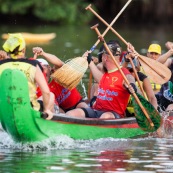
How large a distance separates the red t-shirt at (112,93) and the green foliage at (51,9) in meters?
31.2

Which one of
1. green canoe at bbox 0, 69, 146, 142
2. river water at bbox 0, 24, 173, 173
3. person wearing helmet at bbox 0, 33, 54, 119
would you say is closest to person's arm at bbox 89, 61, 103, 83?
green canoe at bbox 0, 69, 146, 142

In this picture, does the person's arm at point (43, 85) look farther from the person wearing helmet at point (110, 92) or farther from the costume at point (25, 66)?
the person wearing helmet at point (110, 92)

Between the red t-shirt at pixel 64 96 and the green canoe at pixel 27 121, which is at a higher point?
the red t-shirt at pixel 64 96

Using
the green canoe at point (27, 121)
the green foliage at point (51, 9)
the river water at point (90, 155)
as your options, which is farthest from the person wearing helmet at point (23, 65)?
the green foliage at point (51, 9)

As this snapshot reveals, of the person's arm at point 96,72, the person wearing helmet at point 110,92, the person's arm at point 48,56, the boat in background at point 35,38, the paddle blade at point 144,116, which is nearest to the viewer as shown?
the person's arm at point 48,56

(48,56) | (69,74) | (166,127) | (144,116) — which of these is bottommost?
(166,127)

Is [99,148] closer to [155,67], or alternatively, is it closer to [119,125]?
[119,125]

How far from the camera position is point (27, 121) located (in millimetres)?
12422

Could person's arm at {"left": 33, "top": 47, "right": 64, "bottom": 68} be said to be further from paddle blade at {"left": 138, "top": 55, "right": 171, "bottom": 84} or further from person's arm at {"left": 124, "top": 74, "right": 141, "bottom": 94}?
paddle blade at {"left": 138, "top": 55, "right": 171, "bottom": 84}

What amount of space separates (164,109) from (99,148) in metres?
2.88

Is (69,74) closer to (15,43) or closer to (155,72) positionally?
(155,72)

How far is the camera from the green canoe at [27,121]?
1219cm

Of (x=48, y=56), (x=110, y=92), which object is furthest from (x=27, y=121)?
(x=110, y=92)

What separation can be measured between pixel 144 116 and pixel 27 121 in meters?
2.23
